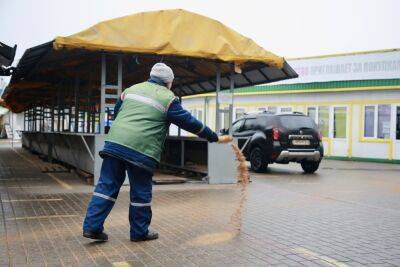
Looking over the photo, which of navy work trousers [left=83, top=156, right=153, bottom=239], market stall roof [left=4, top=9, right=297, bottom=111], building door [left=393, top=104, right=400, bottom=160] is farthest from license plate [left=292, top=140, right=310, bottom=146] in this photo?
navy work trousers [left=83, top=156, right=153, bottom=239]

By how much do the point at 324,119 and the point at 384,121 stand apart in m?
3.34

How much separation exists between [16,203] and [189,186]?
4225mm

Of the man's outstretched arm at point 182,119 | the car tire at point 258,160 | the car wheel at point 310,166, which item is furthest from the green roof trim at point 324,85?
the man's outstretched arm at point 182,119

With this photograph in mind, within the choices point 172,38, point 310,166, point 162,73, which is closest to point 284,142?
point 310,166

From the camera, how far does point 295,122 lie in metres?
16.5

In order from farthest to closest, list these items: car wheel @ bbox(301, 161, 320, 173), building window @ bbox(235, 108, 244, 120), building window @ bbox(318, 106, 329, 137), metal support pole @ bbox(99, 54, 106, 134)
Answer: building window @ bbox(235, 108, 244, 120)
building window @ bbox(318, 106, 329, 137)
car wheel @ bbox(301, 161, 320, 173)
metal support pole @ bbox(99, 54, 106, 134)

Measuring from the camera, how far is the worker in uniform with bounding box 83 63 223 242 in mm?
5734

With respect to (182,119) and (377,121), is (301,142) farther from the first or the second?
(182,119)

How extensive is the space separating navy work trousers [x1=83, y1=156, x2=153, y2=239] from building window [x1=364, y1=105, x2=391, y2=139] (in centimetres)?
1983

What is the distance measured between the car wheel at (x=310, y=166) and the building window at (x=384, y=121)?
316 inches

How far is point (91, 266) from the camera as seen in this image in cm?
494

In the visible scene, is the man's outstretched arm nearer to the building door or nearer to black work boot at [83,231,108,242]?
black work boot at [83,231,108,242]

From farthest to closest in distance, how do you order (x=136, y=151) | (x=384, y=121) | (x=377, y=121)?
(x=377, y=121) → (x=384, y=121) → (x=136, y=151)

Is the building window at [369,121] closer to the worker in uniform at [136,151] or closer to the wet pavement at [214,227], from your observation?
the wet pavement at [214,227]
